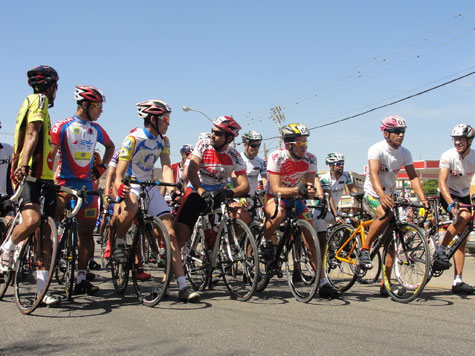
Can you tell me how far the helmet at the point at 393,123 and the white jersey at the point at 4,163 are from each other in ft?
18.1

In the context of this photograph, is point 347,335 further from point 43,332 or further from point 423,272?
point 43,332

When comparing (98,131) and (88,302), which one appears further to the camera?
(98,131)

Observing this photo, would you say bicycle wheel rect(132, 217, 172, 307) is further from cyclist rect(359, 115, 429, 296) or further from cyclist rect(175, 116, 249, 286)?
cyclist rect(359, 115, 429, 296)

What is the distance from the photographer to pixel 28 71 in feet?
18.9

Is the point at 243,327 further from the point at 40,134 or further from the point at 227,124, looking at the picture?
the point at 40,134

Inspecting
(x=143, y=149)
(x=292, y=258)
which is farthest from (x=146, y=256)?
(x=292, y=258)

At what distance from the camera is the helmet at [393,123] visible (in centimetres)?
667

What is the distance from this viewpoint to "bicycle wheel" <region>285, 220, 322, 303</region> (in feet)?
20.3

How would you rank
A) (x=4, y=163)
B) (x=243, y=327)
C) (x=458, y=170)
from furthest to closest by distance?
(x=4, y=163)
(x=458, y=170)
(x=243, y=327)

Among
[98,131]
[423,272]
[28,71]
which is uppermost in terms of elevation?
[28,71]

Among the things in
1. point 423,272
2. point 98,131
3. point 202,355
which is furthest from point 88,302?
point 423,272

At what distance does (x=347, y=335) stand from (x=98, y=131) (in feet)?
13.1

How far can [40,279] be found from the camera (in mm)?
5266

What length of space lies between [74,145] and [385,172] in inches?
154
